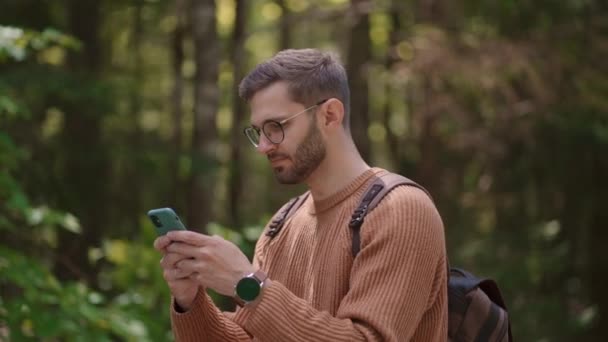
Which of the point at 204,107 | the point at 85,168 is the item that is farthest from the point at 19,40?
the point at 85,168

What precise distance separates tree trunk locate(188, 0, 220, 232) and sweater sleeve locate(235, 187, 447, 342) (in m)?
7.62

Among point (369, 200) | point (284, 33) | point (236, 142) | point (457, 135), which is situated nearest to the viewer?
point (369, 200)

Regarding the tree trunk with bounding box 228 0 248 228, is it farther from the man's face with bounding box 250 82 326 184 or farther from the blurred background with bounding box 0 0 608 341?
the man's face with bounding box 250 82 326 184

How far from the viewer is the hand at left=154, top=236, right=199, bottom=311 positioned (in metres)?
2.98

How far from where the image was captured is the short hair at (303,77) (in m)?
3.17

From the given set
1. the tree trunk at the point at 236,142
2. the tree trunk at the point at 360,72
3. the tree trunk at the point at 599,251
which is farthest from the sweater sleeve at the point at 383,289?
the tree trunk at the point at 236,142

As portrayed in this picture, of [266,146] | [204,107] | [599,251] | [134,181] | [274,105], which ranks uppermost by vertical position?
[274,105]

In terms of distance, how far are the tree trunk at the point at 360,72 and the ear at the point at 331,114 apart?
971cm

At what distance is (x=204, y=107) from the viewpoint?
10648 mm

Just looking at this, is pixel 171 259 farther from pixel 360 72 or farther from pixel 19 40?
pixel 360 72

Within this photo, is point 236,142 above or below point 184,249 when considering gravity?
below

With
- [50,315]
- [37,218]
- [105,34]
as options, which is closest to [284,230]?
[50,315]

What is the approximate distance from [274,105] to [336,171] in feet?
0.94

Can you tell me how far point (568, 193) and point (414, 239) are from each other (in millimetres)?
10638
